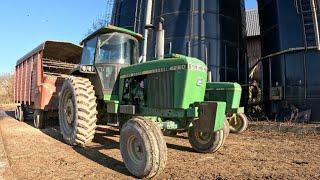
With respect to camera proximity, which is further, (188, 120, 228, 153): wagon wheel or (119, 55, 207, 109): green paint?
(188, 120, 228, 153): wagon wheel

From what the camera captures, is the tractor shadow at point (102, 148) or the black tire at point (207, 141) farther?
the black tire at point (207, 141)

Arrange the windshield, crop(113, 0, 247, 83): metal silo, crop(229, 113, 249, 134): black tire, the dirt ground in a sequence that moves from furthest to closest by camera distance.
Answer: crop(113, 0, 247, 83): metal silo < crop(229, 113, 249, 134): black tire < the windshield < the dirt ground

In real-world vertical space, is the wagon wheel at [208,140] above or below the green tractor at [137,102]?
below

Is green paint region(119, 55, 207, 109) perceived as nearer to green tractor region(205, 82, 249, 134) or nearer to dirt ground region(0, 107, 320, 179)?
dirt ground region(0, 107, 320, 179)

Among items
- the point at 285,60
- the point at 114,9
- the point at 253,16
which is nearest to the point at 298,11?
the point at 285,60

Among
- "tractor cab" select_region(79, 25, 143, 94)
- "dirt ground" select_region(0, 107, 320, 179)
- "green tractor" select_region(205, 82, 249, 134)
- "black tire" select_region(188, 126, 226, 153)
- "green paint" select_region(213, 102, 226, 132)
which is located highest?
"tractor cab" select_region(79, 25, 143, 94)

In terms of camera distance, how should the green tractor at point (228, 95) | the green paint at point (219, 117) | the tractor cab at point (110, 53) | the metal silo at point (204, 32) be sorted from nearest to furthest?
the green paint at point (219, 117), the tractor cab at point (110, 53), the green tractor at point (228, 95), the metal silo at point (204, 32)

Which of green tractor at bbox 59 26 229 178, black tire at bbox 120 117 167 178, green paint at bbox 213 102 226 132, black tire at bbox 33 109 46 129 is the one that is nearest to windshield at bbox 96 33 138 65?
green tractor at bbox 59 26 229 178

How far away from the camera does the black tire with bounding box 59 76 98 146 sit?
8.23 m

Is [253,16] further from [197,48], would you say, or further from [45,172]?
[45,172]

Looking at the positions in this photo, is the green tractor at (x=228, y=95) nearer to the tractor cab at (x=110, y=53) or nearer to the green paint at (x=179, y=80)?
the tractor cab at (x=110, y=53)

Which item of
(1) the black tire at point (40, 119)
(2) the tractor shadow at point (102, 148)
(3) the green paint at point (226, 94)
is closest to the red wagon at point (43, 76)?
(1) the black tire at point (40, 119)

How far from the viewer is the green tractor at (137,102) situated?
6.28m

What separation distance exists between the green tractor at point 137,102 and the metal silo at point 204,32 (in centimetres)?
745
